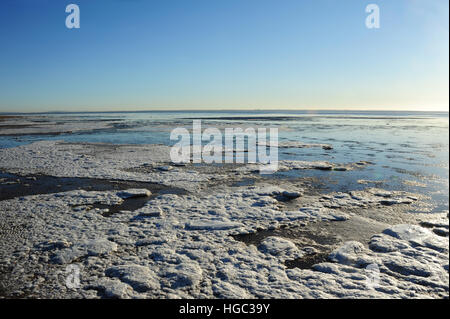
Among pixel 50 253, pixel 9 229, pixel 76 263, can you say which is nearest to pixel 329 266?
pixel 76 263

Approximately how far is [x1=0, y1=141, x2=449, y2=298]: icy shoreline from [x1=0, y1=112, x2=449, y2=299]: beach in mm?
19

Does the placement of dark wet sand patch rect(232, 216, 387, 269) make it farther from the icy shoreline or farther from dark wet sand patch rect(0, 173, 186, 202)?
dark wet sand patch rect(0, 173, 186, 202)

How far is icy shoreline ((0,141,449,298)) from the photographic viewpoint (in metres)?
3.14

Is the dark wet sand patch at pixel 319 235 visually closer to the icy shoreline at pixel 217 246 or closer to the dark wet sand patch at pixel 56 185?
the icy shoreline at pixel 217 246

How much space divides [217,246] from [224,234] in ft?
1.38

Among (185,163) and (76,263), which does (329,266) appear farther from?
(185,163)

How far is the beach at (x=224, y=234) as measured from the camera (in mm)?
3184

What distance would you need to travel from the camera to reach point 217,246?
4.11m

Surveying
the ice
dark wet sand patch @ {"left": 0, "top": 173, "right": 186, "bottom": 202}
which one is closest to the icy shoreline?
the ice

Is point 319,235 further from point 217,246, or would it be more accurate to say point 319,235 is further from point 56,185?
point 56,185

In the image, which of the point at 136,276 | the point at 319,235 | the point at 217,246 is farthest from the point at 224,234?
the point at 136,276

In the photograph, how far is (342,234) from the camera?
4453 millimetres
